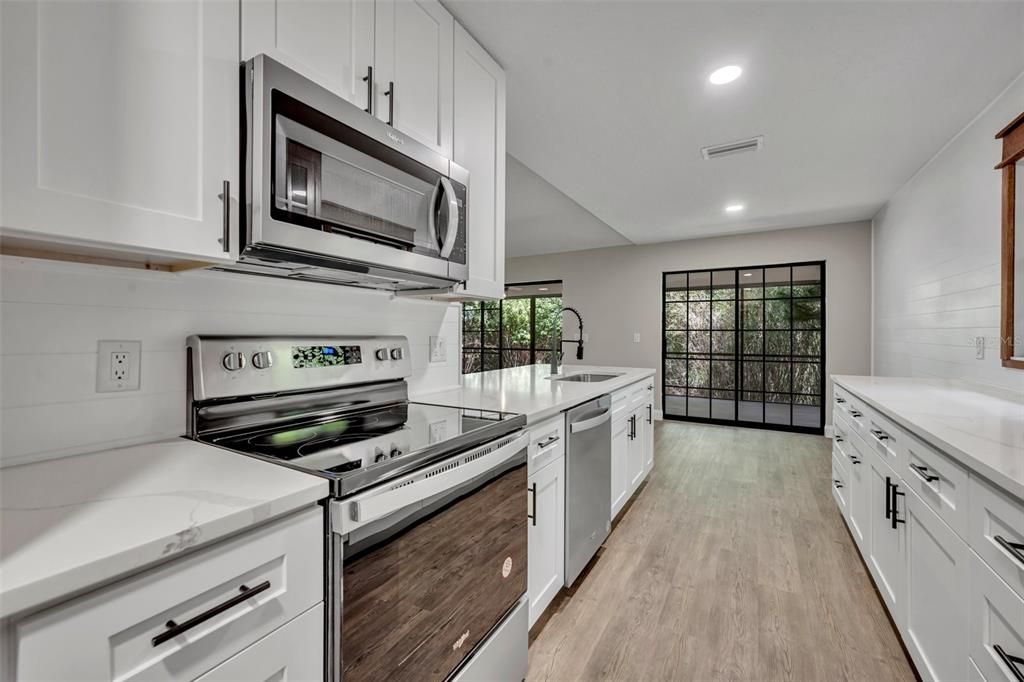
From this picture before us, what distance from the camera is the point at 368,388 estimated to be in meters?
1.62

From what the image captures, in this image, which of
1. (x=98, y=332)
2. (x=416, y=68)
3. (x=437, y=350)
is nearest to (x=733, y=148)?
(x=416, y=68)

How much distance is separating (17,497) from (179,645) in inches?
15.5

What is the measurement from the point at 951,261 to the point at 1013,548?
112 inches

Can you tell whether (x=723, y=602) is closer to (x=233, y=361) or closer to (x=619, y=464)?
(x=619, y=464)

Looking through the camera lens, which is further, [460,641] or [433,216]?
Result: [433,216]

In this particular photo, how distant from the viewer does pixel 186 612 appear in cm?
66

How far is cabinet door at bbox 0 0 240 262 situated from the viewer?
2.31 ft

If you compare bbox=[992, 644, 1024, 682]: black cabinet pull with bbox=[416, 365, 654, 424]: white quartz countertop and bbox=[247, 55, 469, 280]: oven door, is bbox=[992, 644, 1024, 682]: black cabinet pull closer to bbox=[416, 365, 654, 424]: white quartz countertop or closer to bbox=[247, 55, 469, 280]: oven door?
bbox=[416, 365, 654, 424]: white quartz countertop

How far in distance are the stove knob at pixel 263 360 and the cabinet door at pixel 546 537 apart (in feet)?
3.14

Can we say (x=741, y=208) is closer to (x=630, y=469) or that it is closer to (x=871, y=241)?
(x=871, y=241)

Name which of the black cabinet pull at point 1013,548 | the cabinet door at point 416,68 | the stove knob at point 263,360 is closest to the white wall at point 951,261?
the black cabinet pull at point 1013,548

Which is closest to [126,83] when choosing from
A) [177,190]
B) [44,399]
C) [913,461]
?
[177,190]

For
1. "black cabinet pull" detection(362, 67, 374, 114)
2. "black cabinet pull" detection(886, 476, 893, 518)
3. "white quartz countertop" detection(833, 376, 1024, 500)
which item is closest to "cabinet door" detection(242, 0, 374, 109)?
"black cabinet pull" detection(362, 67, 374, 114)

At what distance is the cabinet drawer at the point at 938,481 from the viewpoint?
116cm
